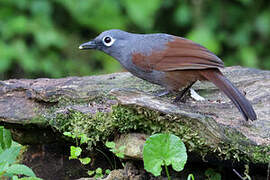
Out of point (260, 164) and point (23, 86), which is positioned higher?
point (23, 86)

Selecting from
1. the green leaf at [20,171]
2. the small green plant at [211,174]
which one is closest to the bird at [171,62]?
the small green plant at [211,174]

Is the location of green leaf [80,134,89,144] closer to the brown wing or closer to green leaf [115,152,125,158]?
green leaf [115,152,125,158]

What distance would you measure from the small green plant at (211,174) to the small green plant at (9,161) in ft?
4.54

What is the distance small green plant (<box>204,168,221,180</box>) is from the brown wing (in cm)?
95

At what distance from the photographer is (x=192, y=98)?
426cm

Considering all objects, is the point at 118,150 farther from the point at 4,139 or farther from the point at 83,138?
the point at 4,139

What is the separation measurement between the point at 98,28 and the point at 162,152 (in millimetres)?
5033

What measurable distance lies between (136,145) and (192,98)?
128cm

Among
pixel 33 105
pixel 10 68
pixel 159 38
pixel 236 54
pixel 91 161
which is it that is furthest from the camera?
pixel 236 54

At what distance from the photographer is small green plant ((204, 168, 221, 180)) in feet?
10.9

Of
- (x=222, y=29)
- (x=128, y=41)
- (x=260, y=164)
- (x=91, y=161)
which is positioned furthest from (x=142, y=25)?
(x=260, y=164)

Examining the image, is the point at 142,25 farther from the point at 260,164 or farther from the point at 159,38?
the point at 260,164

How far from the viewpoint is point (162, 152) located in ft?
9.65

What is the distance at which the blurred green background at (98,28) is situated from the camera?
23.3 ft
